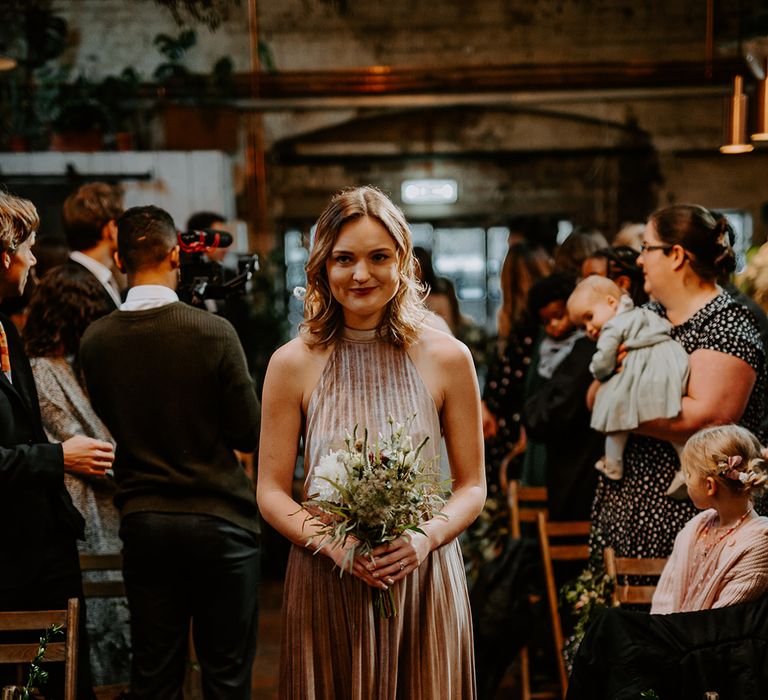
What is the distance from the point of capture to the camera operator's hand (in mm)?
2801

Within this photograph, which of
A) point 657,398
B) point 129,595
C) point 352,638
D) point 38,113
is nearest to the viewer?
point 352,638

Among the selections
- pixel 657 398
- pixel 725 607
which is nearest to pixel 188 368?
pixel 657 398

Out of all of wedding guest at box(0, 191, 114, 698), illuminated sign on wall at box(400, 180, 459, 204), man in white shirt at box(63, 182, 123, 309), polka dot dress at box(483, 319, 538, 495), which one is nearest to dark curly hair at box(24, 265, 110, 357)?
man in white shirt at box(63, 182, 123, 309)

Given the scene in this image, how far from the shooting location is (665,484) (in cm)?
292

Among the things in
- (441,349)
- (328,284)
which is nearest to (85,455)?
(328,284)

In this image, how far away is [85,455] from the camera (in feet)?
9.25

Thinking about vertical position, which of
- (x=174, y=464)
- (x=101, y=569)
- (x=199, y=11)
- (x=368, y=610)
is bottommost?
(x=101, y=569)

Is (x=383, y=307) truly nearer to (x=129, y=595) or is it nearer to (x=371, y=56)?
(x=129, y=595)

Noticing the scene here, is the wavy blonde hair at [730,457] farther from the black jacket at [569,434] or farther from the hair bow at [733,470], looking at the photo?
the black jacket at [569,434]

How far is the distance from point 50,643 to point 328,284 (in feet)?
3.86

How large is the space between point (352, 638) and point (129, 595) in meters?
1.18

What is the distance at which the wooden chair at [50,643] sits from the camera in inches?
96.6

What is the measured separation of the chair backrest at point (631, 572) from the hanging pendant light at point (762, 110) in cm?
169

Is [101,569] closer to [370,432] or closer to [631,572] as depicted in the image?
[370,432]
